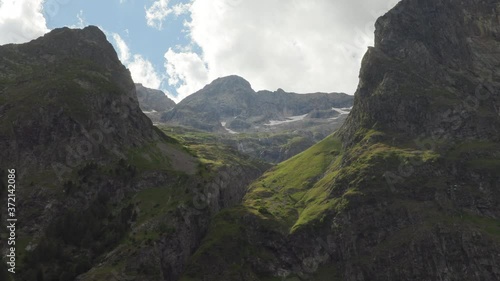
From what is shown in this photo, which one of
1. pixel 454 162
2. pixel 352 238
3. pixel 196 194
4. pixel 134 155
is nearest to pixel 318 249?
pixel 352 238

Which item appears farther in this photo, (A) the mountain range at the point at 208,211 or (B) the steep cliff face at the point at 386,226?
(B) the steep cliff face at the point at 386,226

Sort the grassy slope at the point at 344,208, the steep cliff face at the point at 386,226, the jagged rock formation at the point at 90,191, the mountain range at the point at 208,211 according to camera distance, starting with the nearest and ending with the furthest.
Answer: the jagged rock formation at the point at 90,191 < the mountain range at the point at 208,211 < the steep cliff face at the point at 386,226 < the grassy slope at the point at 344,208

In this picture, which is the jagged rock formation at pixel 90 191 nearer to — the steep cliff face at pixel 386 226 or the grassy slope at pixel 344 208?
the grassy slope at pixel 344 208

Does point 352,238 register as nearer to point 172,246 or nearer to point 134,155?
point 172,246

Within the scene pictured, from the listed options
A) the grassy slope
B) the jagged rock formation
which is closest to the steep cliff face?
the grassy slope

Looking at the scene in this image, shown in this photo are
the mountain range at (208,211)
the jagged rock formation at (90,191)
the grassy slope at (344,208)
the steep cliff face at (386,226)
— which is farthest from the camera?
the grassy slope at (344,208)

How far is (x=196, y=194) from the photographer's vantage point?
166 meters

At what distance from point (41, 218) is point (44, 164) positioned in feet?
91.8

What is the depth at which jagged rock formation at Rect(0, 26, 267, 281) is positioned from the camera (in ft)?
400

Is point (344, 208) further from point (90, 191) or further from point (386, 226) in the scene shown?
point (90, 191)

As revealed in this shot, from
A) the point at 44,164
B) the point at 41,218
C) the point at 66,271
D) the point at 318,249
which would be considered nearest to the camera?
the point at 66,271

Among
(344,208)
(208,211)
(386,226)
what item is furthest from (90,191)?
(386,226)

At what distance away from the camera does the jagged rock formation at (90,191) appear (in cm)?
12194

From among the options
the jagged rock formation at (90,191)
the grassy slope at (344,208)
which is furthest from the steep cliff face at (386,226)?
A: the jagged rock formation at (90,191)
